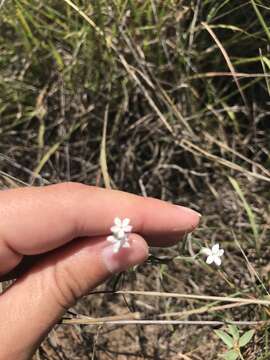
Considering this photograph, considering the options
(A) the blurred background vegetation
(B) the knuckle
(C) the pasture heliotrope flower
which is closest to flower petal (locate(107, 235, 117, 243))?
(C) the pasture heliotrope flower

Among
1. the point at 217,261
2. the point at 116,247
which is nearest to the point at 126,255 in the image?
the point at 116,247

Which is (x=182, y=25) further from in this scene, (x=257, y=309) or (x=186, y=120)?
(x=257, y=309)

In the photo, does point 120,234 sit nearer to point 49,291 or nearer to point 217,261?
point 49,291

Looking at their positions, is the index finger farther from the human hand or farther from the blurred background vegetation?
the blurred background vegetation

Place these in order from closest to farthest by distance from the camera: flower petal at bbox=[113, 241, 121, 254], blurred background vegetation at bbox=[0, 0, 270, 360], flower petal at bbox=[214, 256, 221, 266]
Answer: flower petal at bbox=[113, 241, 121, 254] < flower petal at bbox=[214, 256, 221, 266] < blurred background vegetation at bbox=[0, 0, 270, 360]

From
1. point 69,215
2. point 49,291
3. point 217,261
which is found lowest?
point 217,261

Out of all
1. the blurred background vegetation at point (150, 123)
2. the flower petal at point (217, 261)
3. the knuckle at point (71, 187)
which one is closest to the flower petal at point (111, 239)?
the knuckle at point (71, 187)

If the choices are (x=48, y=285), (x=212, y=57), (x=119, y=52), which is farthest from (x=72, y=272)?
(x=212, y=57)
